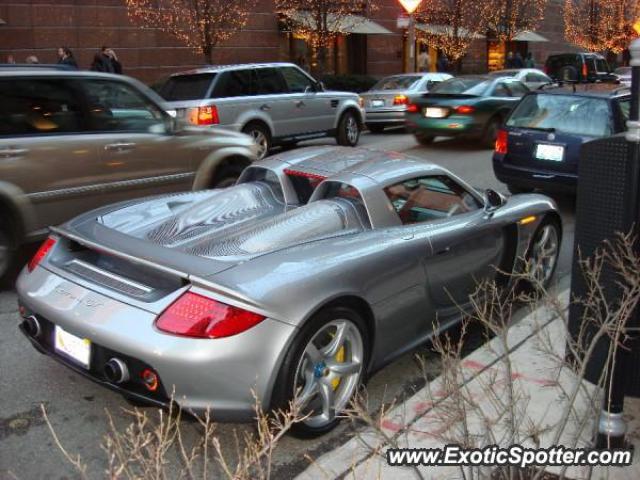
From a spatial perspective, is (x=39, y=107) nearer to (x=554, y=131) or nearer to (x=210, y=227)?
(x=210, y=227)

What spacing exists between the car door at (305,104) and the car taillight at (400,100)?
3096mm

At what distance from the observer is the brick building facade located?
17516 millimetres

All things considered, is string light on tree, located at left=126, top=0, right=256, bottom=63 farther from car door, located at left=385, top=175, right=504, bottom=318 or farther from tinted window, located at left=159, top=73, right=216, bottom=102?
car door, located at left=385, top=175, right=504, bottom=318

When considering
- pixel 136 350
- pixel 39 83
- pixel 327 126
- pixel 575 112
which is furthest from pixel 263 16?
pixel 136 350

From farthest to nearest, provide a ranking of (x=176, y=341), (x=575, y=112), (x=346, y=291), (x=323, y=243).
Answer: (x=575, y=112), (x=323, y=243), (x=346, y=291), (x=176, y=341)

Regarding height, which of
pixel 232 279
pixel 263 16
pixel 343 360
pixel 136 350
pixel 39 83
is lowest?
pixel 343 360

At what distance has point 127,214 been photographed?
4430 mm

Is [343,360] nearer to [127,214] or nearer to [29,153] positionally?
[127,214]

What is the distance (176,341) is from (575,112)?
21.2 ft

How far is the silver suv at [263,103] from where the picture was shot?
37.4 ft

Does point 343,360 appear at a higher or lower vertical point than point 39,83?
lower

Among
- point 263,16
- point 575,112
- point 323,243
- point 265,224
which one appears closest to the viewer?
point 323,243

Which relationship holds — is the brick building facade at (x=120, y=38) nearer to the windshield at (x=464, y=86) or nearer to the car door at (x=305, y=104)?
the car door at (x=305, y=104)

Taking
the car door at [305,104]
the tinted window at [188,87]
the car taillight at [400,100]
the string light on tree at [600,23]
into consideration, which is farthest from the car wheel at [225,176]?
the string light on tree at [600,23]
